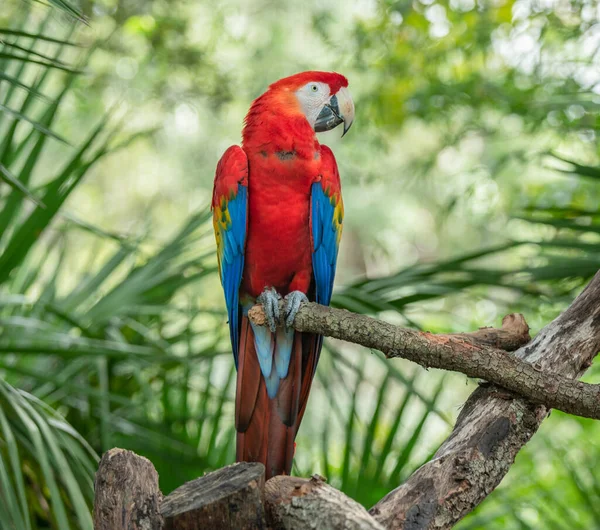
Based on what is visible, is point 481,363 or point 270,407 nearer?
point 481,363

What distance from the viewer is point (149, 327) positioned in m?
2.05

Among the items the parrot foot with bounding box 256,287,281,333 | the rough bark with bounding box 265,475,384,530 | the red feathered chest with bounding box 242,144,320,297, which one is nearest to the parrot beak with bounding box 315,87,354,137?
the red feathered chest with bounding box 242,144,320,297

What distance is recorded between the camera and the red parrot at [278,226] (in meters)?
1.51

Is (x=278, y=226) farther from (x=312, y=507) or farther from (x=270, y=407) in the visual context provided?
(x=312, y=507)

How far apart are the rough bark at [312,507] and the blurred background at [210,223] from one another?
38 centimetres

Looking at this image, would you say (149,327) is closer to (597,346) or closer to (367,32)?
(597,346)

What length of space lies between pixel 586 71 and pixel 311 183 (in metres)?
1.69

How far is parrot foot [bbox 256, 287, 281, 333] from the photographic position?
1425 mm

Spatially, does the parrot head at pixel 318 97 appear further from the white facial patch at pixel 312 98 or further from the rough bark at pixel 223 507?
the rough bark at pixel 223 507

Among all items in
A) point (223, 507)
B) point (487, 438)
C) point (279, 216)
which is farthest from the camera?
point (279, 216)

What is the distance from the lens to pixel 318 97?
1.60 metres

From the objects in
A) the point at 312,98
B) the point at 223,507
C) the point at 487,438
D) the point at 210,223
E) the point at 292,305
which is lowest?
the point at 223,507

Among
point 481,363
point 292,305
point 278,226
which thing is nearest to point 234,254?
point 278,226

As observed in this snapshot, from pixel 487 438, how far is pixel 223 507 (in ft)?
1.48
